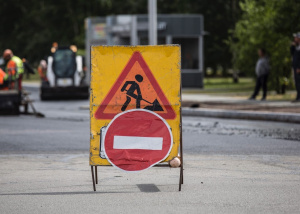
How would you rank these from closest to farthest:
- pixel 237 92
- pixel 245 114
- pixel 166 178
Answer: pixel 166 178 → pixel 245 114 → pixel 237 92

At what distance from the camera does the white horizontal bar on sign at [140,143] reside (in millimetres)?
8406

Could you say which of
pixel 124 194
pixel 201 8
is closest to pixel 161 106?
pixel 124 194

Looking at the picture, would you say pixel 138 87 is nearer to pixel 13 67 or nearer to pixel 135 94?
pixel 135 94

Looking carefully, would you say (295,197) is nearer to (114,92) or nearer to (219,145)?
(114,92)

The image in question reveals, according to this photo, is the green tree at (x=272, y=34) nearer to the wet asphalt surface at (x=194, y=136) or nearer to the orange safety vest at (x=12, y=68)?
the wet asphalt surface at (x=194, y=136)

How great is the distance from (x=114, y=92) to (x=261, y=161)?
3187mm

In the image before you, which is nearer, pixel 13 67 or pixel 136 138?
pixel 136 138

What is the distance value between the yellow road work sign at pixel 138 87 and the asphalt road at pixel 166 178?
66 centimetres

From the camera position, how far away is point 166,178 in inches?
369

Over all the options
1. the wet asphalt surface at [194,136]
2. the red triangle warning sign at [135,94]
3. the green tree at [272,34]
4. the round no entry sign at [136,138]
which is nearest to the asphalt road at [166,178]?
the wet asphalt surface at [194,136]

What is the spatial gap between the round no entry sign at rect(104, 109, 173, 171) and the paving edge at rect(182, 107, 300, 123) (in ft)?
33.1

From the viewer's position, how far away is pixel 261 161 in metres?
10.9

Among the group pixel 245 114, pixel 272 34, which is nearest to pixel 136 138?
pixel 245 114

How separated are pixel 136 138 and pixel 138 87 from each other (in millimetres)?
523
